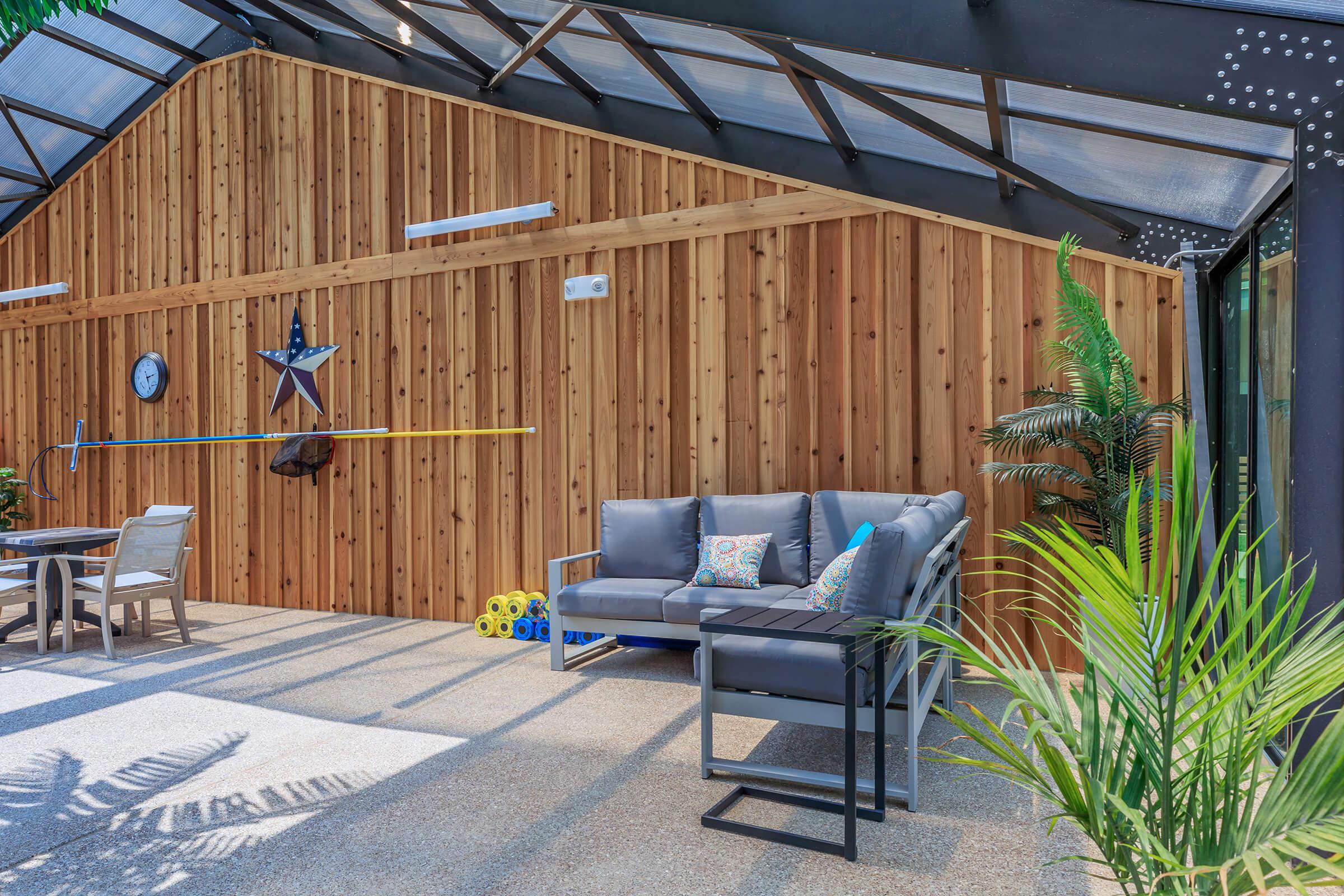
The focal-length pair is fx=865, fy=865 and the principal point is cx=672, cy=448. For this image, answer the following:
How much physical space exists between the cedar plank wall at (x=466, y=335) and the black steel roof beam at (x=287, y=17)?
0.27 metres

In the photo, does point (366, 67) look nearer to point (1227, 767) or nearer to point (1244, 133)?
point (1244, 133)

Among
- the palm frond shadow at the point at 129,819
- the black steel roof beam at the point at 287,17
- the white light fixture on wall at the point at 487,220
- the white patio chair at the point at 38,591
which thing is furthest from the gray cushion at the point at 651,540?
the black steel roof beam at the point at 287,17

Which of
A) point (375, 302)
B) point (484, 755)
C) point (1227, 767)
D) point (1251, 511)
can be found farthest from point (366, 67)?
point (1227, 767)

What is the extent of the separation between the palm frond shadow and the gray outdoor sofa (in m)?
1.55

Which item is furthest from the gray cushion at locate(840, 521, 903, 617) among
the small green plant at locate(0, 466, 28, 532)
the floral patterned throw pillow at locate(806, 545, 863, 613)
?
the small green plant at locate(0, 466, 28, 532)

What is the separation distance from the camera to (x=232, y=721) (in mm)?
4035

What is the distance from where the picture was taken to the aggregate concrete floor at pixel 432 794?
253 centimetres

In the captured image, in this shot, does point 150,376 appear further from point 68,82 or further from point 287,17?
point 287,17

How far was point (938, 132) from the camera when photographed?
165 inches

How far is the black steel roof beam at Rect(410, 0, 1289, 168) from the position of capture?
134 inches

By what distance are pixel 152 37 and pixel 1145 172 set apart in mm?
7654

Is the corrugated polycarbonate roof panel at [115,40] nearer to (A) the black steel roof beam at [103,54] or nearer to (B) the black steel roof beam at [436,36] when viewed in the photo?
(A) the black steel roof beam at [103,54]

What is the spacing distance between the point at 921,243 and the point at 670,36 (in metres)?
1.85

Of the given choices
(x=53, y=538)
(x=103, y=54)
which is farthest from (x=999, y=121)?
(x=103, y=54)
